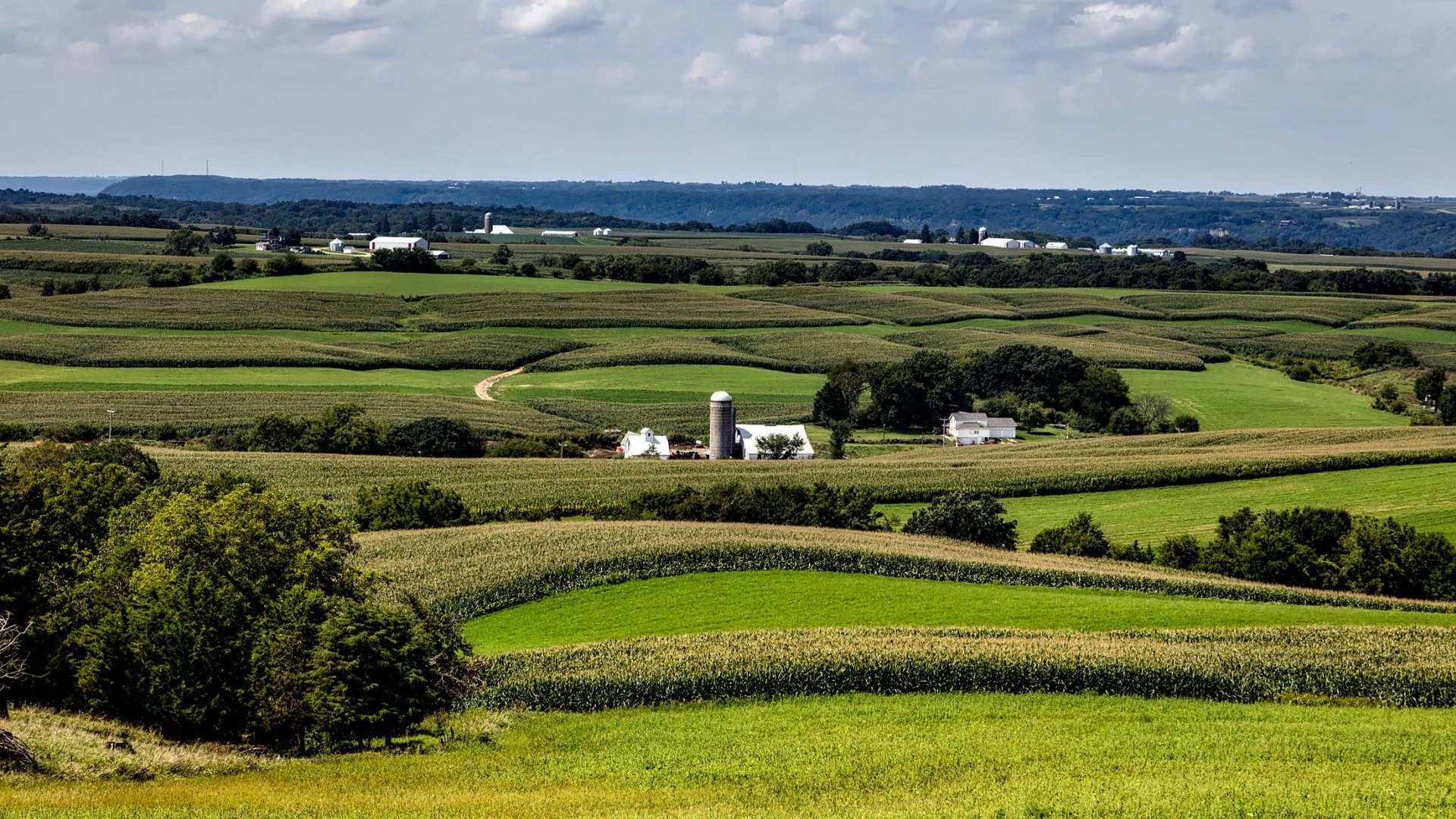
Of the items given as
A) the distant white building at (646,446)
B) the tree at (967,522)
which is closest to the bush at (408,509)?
the tree at (967,522)

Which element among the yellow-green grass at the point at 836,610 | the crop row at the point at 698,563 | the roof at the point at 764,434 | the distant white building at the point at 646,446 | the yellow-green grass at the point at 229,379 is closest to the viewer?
the yellow-green grass at the point at 836,610

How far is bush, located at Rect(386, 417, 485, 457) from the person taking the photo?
262 feet

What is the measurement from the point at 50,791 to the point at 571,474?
157 feet

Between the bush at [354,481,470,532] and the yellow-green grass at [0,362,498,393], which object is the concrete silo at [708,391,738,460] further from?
the bush at [354,481,470,532]

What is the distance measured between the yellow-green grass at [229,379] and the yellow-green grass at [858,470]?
24.0 meters

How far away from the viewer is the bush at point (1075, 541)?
57312 mm

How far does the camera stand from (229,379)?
102 meters

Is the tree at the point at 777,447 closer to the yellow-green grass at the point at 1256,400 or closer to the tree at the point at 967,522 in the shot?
the tree at the point at 967,522

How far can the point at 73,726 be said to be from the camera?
100ft

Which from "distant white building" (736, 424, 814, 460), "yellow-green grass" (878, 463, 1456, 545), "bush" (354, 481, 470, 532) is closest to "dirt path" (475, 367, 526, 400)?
"distant white building" (736, 424, 814, 460)

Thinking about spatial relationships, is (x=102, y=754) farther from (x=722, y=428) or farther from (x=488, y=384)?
(x=488, y=384)

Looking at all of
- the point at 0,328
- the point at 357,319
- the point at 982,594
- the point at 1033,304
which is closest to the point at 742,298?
the point at 1033,304

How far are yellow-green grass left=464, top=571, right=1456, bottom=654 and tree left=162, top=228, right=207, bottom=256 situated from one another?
15261 cm

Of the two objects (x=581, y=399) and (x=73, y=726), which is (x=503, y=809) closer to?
(x=73, y=726)
